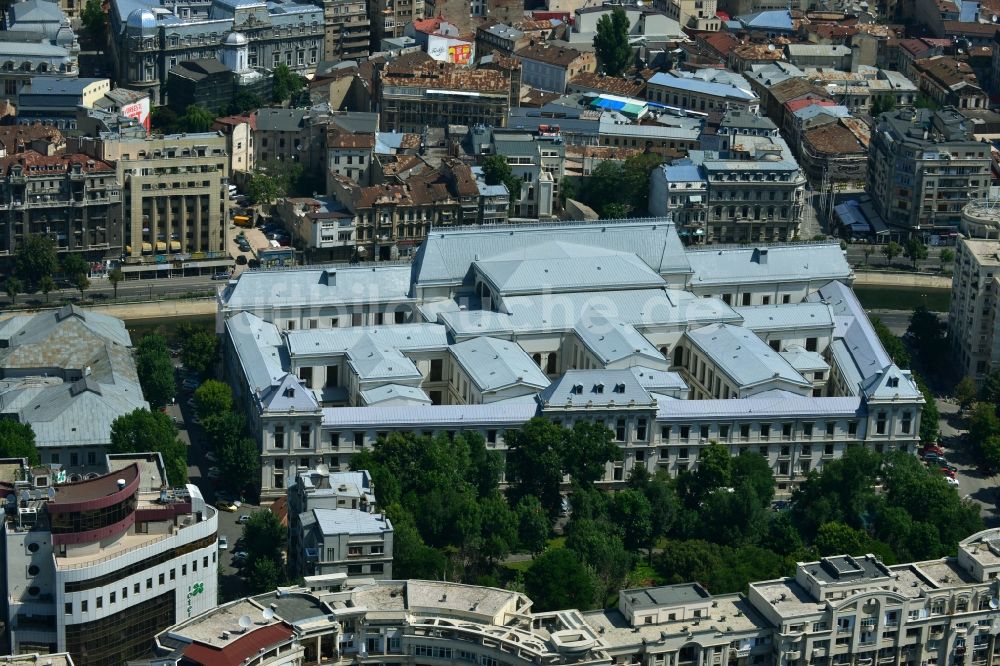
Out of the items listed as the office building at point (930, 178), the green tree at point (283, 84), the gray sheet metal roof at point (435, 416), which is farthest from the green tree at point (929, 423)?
the green tree at point (283, 84)

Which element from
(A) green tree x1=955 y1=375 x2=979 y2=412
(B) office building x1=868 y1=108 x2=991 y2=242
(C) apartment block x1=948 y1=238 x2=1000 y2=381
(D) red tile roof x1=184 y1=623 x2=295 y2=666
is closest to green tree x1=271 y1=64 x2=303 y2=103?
(B) office building x1=868 y1=108 x2=991 y2=242

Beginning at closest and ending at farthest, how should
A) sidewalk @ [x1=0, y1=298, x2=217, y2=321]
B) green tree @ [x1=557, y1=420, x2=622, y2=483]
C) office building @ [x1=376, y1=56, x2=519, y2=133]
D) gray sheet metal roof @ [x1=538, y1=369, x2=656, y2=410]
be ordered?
green tree @ [x1=557, y1=420, x2=622, y2=483], gray sheet metal roof @ [x1=538, y1=369, x2=656, y2=410], sidewalk @ [x1=0, y1=298, x2=217, y2=321], office building @ [x1=376, y1=56, x2=519, y2=133]

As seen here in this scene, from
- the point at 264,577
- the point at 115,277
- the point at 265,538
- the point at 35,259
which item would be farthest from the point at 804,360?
the point at 35,259

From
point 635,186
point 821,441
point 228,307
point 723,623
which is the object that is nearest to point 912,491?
point 821,441

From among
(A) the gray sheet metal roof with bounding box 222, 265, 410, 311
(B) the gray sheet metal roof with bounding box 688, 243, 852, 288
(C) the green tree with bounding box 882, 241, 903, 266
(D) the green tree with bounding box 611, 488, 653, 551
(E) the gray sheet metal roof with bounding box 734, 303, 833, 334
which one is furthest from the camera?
(C) the green tree with bounding box 882, 241, 903, 266

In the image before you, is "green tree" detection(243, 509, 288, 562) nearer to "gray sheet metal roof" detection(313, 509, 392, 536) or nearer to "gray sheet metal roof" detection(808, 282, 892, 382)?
"gray sheet metal roof" detection(313, 509, 392, 536)

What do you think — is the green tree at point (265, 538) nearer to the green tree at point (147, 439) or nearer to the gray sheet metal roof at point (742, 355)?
the green tree at point (147, 439)
